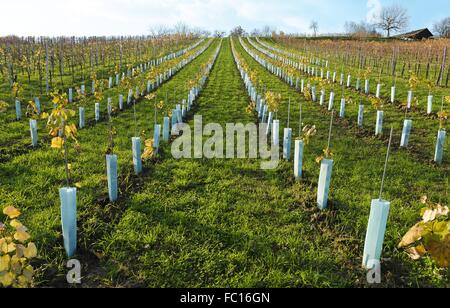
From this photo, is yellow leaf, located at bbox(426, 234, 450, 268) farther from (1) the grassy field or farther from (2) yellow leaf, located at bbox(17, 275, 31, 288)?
(2) yellow leaf, located at bbox(17, 275, 31, 288)

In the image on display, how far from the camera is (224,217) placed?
179 inches

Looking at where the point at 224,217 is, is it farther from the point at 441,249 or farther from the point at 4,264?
the point at 4,264

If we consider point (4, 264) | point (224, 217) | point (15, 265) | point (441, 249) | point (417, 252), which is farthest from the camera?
point (224, 217)

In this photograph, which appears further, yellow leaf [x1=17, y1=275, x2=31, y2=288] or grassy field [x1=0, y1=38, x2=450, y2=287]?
grassy field [x1=0, y1=38, x2=450, y2=287]

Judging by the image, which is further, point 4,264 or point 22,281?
point 22,281

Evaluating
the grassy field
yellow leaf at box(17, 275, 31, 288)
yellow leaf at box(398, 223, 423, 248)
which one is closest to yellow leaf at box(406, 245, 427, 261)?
the grassy field

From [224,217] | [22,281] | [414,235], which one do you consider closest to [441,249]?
[414,235]

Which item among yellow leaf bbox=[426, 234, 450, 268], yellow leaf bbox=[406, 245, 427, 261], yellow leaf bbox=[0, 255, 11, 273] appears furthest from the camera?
yellow leaf bbox=[406, 245, 427, 261]

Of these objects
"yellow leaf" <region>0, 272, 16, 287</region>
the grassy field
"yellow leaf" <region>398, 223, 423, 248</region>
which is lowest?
the grassy field

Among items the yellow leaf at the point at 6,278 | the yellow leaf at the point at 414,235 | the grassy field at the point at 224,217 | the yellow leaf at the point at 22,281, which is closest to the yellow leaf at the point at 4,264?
the yellow leaf at the point at 6,278

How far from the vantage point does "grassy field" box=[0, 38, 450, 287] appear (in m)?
3.41

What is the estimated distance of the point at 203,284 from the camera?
3273mm

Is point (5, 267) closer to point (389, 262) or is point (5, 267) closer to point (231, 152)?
point (389, 262)

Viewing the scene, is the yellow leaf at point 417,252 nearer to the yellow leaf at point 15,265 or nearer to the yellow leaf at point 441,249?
the yellow leaf at point 441,249
